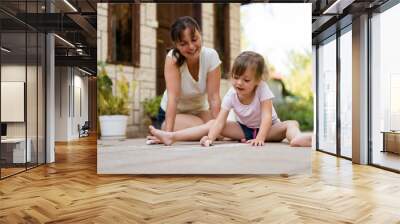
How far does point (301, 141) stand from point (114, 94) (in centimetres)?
239

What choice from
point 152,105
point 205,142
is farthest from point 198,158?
point 152,105

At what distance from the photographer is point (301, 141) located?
5230 mm

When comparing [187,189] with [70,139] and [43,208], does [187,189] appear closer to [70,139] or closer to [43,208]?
[43,208]

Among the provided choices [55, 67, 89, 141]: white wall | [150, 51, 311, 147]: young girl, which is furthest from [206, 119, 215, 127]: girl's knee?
[55, 67, 89, 141]: white wall

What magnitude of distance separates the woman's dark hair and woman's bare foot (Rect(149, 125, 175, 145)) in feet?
2.83

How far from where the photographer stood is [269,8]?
5219 mm

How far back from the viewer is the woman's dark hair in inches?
203

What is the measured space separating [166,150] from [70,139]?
6.84 m

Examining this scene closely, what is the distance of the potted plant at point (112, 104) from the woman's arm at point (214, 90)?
3.27 ft

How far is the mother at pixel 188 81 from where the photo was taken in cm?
516

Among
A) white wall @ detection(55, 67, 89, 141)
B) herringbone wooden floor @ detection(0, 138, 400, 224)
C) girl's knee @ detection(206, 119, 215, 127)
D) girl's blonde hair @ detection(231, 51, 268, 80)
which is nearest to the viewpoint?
herringbone wooden floor @ detection(0, 138, 400, 224)

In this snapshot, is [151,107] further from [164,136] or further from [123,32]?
[123,32]

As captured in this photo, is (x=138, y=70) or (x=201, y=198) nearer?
(x=201, y=198)

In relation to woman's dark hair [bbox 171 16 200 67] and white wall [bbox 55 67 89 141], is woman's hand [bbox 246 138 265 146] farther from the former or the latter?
white wall [bbox 55 67 89 141]
